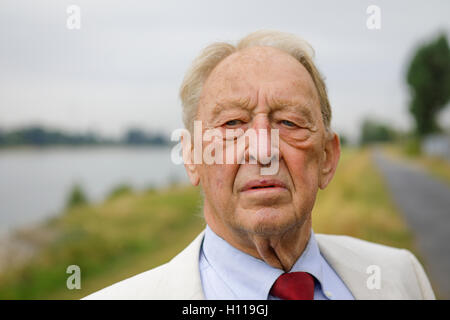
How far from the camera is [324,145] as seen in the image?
1.61 meters

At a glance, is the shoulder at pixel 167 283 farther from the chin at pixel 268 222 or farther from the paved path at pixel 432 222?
the paved path at pixel 432 222

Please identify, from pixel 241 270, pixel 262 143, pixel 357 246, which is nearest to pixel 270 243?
pixel 241 270

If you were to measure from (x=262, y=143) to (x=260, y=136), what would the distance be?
0.03 m

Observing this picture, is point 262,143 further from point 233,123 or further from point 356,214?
point 356,214

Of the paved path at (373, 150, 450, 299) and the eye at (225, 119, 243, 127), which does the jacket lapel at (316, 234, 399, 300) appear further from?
the paved path at (373, 150, 450, 299)

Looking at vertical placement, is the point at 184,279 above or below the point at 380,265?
above

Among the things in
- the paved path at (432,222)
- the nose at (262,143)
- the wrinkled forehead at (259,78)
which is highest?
the wrinkled forehead at (259,78)

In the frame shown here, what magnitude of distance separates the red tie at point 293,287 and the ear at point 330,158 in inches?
14.3

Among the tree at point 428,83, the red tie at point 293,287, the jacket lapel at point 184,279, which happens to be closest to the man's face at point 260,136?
the jacket lapel at point 184,279

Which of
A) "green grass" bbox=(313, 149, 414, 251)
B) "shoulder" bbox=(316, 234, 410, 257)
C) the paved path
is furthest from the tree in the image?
"shoulder" bbox=(316, 234, 410, 257)

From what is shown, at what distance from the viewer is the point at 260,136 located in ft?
4.47

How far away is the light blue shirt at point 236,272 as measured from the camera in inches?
59.0

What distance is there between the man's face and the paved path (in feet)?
12.4
